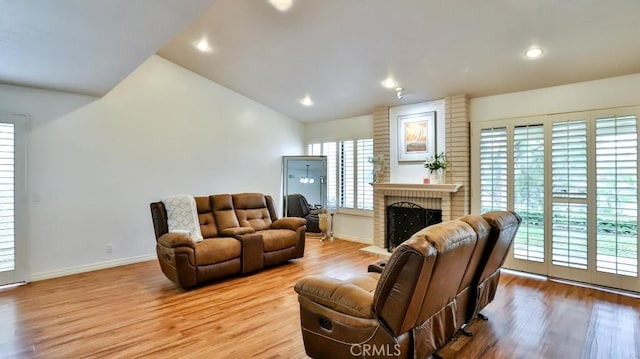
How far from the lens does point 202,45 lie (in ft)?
15.4

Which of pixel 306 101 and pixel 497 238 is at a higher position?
pixel 306 101

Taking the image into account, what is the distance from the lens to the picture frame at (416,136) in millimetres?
5441

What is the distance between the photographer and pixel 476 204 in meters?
4.98

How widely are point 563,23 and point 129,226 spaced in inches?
237

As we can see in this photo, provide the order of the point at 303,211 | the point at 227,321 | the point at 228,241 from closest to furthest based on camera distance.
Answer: the point at 227,321
the point at 228,241
the point at 303,211

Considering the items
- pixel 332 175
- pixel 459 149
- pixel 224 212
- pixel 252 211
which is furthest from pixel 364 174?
pixel 224 212

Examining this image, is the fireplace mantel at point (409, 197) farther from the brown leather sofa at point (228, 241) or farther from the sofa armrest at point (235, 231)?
the sofa armrest at point (235, 231)

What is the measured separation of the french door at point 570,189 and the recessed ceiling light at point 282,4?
3232mm

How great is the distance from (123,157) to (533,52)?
5.64 metres

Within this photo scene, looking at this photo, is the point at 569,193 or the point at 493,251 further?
the point at 569,193

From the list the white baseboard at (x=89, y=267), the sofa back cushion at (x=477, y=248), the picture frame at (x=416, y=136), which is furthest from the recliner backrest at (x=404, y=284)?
the white baseboard at (x=89, y=267)

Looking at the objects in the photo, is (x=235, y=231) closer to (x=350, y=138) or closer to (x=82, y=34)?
(x=82, y=34)
